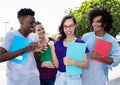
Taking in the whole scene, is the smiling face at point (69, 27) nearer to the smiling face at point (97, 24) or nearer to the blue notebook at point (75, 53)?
the blue notebook at point (75, 53)

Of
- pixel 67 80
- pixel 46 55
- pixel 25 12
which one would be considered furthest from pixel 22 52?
pixel 46 55

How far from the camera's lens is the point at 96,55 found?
457 centimetres

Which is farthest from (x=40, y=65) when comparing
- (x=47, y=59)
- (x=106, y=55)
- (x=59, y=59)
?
(x=106, y=55)

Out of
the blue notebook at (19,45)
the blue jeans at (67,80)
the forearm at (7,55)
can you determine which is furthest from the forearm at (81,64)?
the forearm at (7,55)

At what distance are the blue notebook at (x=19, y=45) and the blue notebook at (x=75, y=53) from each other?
0.48 meters

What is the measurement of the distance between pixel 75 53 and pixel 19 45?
67 cm

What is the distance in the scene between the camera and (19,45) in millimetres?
4238

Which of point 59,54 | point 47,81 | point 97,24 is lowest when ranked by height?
point 47,81

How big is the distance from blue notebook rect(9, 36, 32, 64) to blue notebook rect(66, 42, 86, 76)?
0.48 m

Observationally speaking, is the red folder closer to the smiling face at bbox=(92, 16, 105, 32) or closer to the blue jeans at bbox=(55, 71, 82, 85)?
the smiling face at bbox=(92, 16, 105, 32)

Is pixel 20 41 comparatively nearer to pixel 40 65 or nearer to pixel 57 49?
pixel 57 49

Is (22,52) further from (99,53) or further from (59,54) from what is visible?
(99,53)

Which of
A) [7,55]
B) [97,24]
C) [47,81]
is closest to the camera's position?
[7,55]

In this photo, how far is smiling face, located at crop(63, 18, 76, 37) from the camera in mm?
4406
